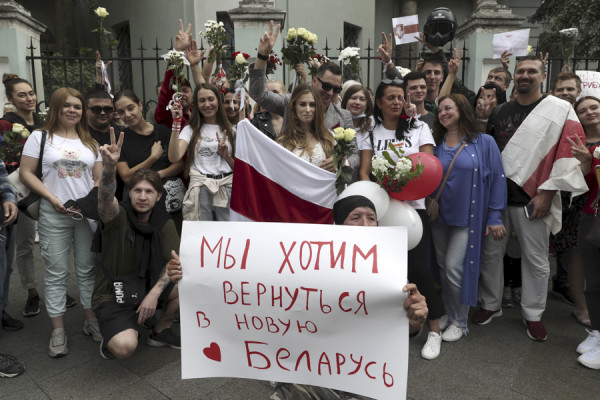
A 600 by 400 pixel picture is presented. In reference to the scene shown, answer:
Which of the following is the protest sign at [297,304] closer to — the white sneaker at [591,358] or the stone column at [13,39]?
the white sneaker at [591,358]

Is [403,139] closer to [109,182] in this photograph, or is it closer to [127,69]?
[109,182]

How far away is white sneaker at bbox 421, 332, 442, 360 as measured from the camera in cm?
347

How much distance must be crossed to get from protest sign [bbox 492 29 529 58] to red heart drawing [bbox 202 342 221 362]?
539 centimetres

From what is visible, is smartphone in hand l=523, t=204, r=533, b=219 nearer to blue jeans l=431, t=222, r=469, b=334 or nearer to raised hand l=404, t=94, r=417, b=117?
blue jeans l=431, t=222, r=469, b=334

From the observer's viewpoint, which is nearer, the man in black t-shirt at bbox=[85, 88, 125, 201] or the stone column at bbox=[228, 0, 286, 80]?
the man in black t-shirt at bbox=[85, 88, 125, 201]

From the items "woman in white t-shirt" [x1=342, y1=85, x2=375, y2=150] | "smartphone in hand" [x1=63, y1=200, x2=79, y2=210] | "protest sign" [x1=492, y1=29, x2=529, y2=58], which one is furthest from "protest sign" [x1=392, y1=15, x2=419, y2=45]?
"smartphone in hand" [x1=63, y1=200, x2=79, y2=210]

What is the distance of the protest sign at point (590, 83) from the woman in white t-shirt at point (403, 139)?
2.47 metres

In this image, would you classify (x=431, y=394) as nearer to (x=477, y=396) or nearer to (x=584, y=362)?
(x=477, y=396)

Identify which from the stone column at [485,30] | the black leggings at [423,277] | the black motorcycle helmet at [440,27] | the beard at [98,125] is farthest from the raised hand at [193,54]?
the stone column at [485,30]

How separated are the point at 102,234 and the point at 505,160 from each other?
3185 mm

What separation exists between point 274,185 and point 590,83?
372 cm

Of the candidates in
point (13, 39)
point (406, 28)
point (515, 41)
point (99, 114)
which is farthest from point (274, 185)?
point (13, 39)

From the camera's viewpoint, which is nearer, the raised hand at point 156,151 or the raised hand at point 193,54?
the raised hand at point 156,151

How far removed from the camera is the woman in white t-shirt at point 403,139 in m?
3.50
